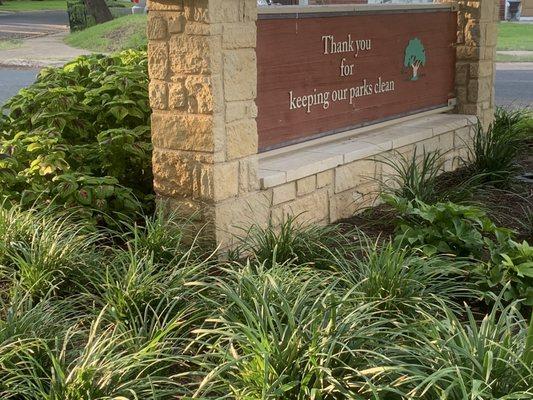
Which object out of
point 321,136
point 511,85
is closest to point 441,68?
point 321,136

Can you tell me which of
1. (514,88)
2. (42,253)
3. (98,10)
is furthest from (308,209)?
(98,10)

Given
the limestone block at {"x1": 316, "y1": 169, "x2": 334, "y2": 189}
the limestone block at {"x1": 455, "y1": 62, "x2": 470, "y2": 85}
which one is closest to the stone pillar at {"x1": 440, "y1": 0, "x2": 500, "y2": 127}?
the limestone block at {"x1": 455, "y1": 62, "x2": 470, "y2": 85}

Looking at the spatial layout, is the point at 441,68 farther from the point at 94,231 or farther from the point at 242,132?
the point at 94,231

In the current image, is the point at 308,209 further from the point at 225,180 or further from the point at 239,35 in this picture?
the point at 239,35

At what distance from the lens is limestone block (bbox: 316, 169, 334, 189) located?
20.7ft

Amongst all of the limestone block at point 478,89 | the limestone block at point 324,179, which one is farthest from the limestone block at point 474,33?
the limestone block at point 324,179

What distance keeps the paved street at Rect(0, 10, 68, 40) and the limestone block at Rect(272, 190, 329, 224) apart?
2281 cm

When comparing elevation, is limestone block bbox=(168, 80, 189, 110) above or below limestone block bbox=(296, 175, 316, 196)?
above

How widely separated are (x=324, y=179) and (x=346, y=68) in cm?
110

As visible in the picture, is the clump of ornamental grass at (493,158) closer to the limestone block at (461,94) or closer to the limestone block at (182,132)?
the limestone block at (461,94)

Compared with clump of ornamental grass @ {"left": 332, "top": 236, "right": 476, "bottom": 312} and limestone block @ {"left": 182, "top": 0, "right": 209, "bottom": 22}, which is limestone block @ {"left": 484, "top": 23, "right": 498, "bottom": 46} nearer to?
limestone block @ {"left": 182, "top": 0, "right": 209, "bottom": 22}

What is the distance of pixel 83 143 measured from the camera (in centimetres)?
670

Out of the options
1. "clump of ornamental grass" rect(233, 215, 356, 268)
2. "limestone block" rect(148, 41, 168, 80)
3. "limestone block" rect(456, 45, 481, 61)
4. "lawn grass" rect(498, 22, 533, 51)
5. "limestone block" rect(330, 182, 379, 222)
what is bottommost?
"lawn grass" rect(498, 22, 533, 51)

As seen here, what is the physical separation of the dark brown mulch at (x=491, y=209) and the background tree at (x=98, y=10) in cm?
2107
